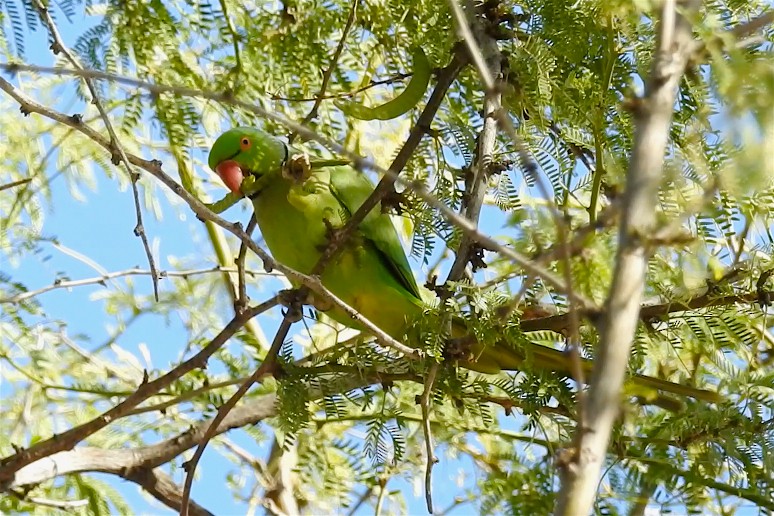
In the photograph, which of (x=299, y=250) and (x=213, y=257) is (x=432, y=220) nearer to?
(x=299, y=250)

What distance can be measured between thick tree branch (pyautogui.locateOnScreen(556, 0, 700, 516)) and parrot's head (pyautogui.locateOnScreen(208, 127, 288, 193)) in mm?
1685

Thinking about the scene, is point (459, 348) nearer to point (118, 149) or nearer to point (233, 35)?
point (118, 149)

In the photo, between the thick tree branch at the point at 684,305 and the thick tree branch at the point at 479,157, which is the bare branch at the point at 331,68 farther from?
the thick tree branch at the point at 684,305

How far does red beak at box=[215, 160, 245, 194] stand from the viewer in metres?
2.52

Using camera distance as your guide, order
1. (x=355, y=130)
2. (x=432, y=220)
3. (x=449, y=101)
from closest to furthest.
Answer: (x=432, y=220)
(x=449, y=101)
(x=355, y=130)

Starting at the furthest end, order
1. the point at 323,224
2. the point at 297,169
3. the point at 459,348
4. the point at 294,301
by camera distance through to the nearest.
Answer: the point at 323,224 → the point at 297,169 → the point at 294,301 → the point at 459,348

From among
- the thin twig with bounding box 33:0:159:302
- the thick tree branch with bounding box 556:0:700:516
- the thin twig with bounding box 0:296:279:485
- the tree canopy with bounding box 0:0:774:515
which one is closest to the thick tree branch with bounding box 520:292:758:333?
the tree canopy with bounding box 0:0:774:515

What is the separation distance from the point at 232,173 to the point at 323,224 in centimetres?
32

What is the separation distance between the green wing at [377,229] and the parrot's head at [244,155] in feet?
0.55

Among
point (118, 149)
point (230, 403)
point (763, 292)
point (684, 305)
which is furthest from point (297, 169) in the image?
point (763, 292)

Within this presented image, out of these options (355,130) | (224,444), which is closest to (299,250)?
(355,130)

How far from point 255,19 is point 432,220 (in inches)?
31.3

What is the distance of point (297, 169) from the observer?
2242 millimetres

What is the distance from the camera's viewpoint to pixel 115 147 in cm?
158
